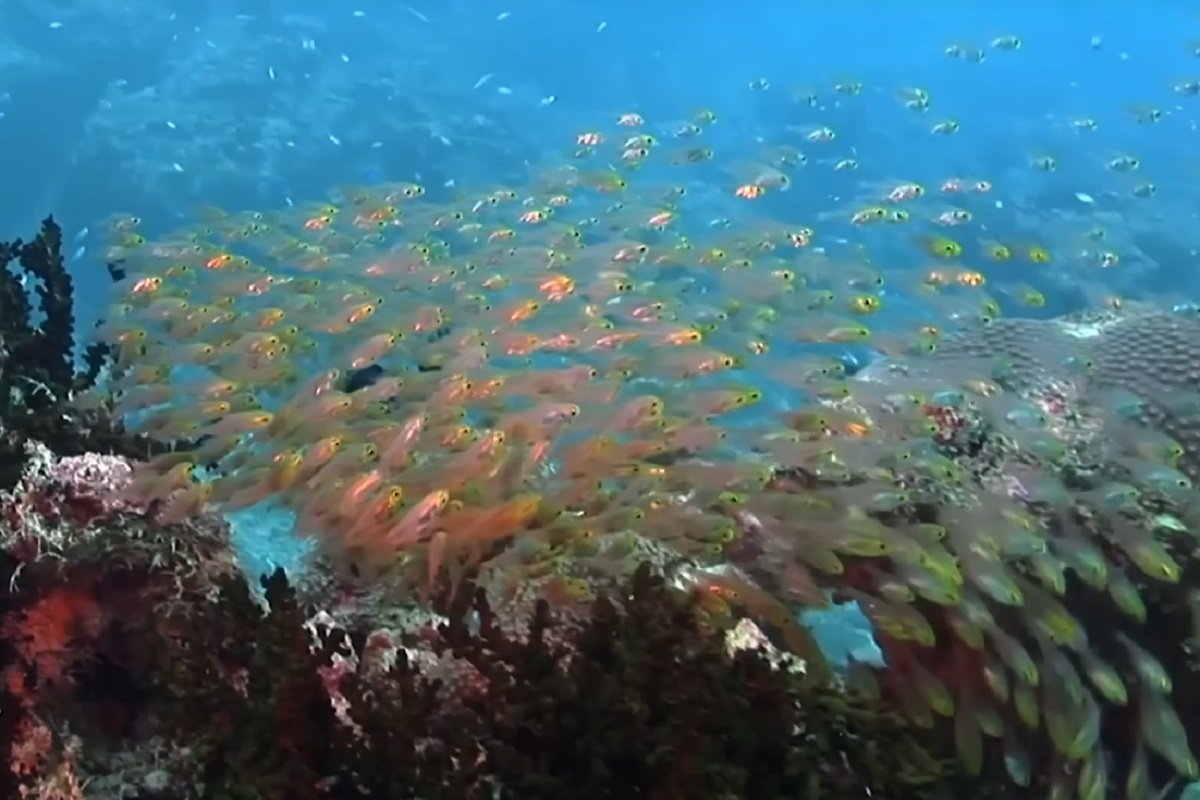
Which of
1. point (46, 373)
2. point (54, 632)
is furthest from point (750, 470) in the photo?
point (46, 373)

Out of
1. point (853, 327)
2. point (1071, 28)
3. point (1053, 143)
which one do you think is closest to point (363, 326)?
point (853, 327)

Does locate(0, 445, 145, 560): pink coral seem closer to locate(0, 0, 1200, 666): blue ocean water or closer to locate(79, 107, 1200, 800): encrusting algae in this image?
locate(79, 107, 1200, 800): encrusting algae

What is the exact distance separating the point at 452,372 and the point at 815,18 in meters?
80.9

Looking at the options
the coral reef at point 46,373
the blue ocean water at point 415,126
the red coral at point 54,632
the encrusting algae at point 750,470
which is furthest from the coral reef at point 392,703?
the blue ocean water at point 415,126

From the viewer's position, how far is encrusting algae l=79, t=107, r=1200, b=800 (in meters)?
3.99

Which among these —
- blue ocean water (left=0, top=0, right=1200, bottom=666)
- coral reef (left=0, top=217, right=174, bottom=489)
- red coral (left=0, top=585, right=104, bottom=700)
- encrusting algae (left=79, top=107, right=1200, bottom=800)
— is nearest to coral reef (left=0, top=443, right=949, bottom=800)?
red coral (left=0, top=585, right=104, bottom=700)

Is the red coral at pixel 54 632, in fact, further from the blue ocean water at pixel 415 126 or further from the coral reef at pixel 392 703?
the blue ocean water at pixel 415 126

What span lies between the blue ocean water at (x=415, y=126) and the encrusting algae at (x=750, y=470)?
15.2 ft

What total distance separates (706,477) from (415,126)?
2730 centimetres

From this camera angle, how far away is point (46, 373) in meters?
5.45

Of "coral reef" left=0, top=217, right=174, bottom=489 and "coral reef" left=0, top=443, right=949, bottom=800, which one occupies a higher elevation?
"coral reef" left=0, top=217, right=174, bottom=489

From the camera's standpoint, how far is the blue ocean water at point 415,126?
80.9 ft

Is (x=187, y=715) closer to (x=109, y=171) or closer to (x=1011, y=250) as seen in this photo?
(x=1011, y=250)

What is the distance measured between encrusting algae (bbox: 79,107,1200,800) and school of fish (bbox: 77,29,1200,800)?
1cm
